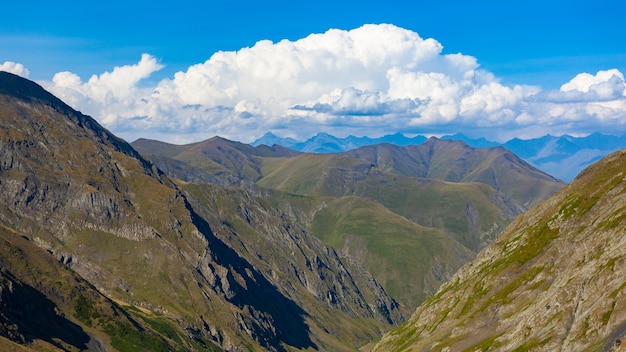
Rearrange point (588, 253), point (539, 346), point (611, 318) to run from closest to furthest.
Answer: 1. point (611, 318)
2. point (539, 346)
3. point (588, 253)

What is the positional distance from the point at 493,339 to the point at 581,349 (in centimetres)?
4986

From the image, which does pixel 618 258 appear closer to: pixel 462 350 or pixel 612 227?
pixel 612 227

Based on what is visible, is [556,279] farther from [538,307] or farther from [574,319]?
[574,319]

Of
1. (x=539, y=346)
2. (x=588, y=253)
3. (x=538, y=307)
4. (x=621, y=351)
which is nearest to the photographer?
(x=621, y=351)

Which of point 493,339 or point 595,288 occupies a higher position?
point 595,288

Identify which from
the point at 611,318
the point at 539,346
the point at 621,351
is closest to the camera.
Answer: the point at 621,351

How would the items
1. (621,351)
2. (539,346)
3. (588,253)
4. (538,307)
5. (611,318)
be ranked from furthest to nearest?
1. (588,253)
2. (538,307)
3. (539,346)
4. (611,318)
5. (621,351)

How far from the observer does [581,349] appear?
13725 centimetres

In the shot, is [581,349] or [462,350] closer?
[581,349]

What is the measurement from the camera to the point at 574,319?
155m

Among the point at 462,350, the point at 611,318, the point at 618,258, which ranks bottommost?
the point at 462,350

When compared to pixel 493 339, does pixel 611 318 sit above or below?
above

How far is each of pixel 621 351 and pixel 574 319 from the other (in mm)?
45211

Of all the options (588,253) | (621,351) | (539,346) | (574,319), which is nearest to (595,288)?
(574,319)
